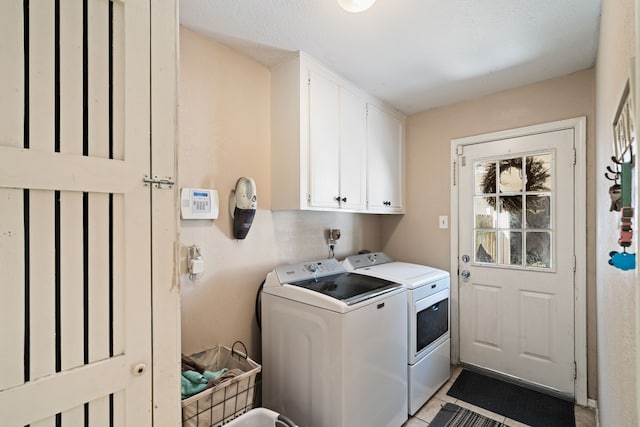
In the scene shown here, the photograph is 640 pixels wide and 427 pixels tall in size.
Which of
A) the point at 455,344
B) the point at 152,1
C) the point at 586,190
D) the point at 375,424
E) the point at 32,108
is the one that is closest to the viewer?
the point at 32,108

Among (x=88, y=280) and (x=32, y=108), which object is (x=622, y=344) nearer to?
(x=88, y=280)

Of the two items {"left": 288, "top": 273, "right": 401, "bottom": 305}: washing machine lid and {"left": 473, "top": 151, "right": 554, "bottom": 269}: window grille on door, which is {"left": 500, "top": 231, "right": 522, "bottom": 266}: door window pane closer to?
{"left": 473, "top": 151, "right": 554, "bottom": 269}: window grille on door

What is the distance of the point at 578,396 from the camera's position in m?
2.13

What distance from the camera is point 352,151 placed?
2.35 metres

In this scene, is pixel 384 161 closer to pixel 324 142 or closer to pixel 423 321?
pixel 324 142

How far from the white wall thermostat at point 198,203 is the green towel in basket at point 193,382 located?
788 millimetres

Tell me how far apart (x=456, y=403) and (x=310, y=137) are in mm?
2183

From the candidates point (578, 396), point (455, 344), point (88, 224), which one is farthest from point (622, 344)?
point (455, 344)

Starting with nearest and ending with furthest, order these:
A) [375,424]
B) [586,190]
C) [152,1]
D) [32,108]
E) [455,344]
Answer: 1. [32,108]
2. [152,1]
3. [375,424]
4. [586,190]
5. [455,344]

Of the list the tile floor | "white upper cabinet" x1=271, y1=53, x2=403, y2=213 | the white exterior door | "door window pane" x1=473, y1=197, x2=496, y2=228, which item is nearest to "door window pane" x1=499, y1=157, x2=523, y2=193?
the white exterior door

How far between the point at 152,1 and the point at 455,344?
3.10 metres

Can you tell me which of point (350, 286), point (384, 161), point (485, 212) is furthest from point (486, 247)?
point (350, 286)

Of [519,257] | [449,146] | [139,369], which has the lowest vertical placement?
[139,369]

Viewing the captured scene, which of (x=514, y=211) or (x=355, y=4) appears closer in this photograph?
(x=355, y=4)
